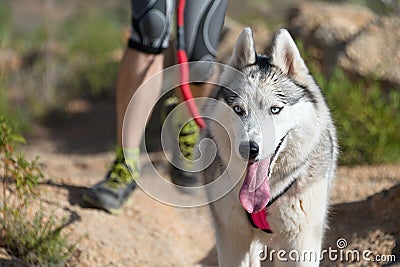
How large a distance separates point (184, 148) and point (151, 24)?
2.36 feet

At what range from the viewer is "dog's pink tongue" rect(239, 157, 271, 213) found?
2.79 meters

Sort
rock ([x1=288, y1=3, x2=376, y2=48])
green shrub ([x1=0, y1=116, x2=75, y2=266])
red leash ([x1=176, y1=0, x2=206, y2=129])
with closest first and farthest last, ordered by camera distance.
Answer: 1. green shrub ([x1=0, y1=116, x2=75, y2=266])
2. red leash ([x1=176, y1=0, x2=206, y2=129])
3. rock ([x1=288, y1=3, x2=376, y2=48])

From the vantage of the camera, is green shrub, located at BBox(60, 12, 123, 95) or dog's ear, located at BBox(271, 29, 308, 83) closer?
dog's ear, located at BBox(271, 29, 308, 83)

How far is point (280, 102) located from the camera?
9.20 ft

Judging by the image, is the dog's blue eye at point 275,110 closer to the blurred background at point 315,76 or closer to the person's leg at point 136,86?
the blurred background at point 315,76

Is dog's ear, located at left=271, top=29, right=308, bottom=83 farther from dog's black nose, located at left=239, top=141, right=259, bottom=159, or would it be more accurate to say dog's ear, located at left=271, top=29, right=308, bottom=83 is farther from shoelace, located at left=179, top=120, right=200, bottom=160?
shoelace, located at left=179, top=120, right=200, bottom=160

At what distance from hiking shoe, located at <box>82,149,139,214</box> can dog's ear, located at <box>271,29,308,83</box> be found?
1.34 m

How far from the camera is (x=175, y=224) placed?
4.33 meters

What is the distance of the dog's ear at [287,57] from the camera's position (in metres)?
2.85

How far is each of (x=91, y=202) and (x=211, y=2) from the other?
1.35 meters

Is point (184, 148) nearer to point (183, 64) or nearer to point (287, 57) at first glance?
point (183, 64)

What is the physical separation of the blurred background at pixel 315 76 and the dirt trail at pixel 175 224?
1 cm

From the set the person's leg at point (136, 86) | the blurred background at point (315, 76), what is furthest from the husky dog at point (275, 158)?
the person's leg at point (136, 86)

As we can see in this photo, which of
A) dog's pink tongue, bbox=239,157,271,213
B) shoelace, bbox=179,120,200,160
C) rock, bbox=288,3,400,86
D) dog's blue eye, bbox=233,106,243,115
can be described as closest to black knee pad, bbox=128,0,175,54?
shoelace, bbox=179,120,200,160
